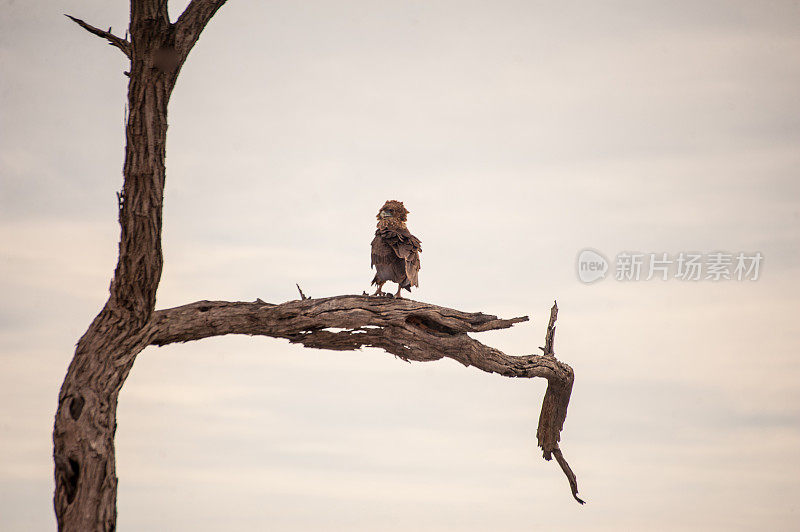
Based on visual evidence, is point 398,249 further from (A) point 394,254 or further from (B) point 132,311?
(B) point 132,311

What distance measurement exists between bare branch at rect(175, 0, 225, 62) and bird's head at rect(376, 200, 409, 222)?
1.91 metres

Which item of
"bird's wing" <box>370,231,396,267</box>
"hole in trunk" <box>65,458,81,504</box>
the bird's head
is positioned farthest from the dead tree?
the bird's head

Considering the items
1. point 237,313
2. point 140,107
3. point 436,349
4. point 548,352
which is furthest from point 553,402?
point 140,107

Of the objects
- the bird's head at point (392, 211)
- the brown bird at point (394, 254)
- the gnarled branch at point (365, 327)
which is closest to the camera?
the gnarled branch at point (365, 327)

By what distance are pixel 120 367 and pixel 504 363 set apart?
293 cm

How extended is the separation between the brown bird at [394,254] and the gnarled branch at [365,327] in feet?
0.61

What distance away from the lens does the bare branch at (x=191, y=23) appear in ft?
16.8

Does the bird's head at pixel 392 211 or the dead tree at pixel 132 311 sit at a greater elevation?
the bird's head at pixel 392 211

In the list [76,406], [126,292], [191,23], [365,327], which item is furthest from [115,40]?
[365,327]

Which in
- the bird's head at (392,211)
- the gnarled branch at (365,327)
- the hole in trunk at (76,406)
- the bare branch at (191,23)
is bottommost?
the hole in trunk at (76,406)

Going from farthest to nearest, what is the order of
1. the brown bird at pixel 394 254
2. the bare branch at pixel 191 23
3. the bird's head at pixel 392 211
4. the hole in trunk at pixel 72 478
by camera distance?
the bird's head at pixel 392 211 < the brown bird at pixel 394 254 < the bare branch at pixel 191 23 < the hole in trunk at pixel 72 478

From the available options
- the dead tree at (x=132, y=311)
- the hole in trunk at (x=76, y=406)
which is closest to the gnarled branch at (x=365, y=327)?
the dead tree at (x=132, y=311)

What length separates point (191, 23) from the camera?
520cm

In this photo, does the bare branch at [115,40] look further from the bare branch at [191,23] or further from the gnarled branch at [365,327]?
the gnarled branch at [365,327]
